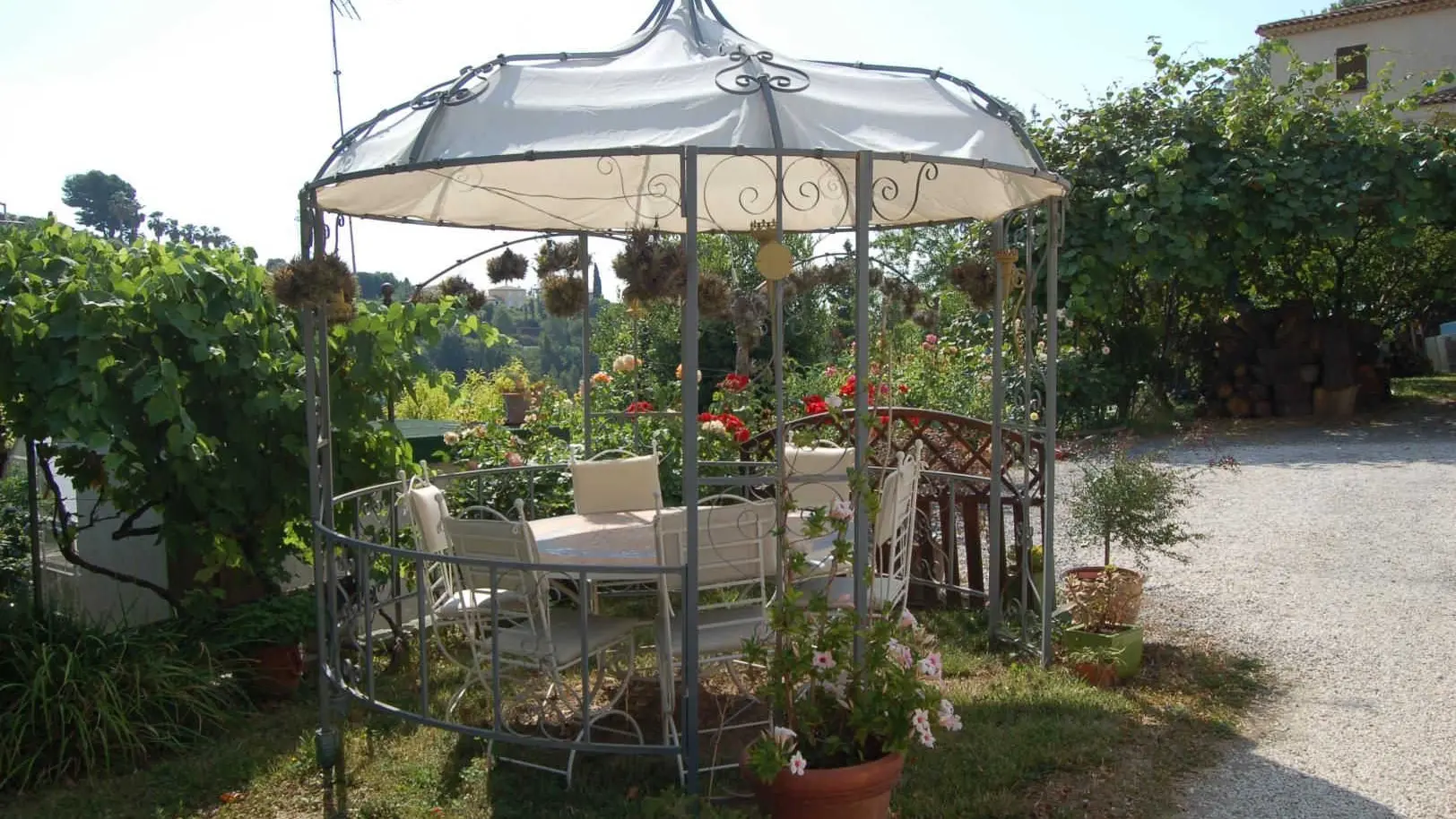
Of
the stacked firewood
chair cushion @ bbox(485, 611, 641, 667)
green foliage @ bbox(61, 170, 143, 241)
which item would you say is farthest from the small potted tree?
green foliage @ bbox(61, 170, 143, 241)

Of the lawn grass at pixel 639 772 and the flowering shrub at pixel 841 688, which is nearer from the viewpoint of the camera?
the flowering shrub at pixel 841 688

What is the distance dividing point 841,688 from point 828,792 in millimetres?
334

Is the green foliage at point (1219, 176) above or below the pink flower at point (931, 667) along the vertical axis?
above

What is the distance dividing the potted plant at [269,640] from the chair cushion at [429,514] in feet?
3.56

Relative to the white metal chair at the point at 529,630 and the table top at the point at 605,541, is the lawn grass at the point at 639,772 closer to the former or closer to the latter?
the white metal chair at the point at 529,630

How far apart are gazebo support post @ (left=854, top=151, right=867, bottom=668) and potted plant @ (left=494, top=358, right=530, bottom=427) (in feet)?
15.8

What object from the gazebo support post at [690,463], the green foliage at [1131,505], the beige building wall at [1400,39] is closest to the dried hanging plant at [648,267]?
the gazebo support post at [690,463]

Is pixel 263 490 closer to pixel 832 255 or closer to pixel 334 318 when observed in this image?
pixel 334 318

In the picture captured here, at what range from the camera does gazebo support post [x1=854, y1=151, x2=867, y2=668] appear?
3.26 meters

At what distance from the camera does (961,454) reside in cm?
625

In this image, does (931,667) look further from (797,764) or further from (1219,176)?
(1219,176)

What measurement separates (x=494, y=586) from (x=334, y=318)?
142 cm

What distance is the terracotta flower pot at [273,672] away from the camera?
189 inches

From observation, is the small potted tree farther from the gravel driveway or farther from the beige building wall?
the beige building wall
